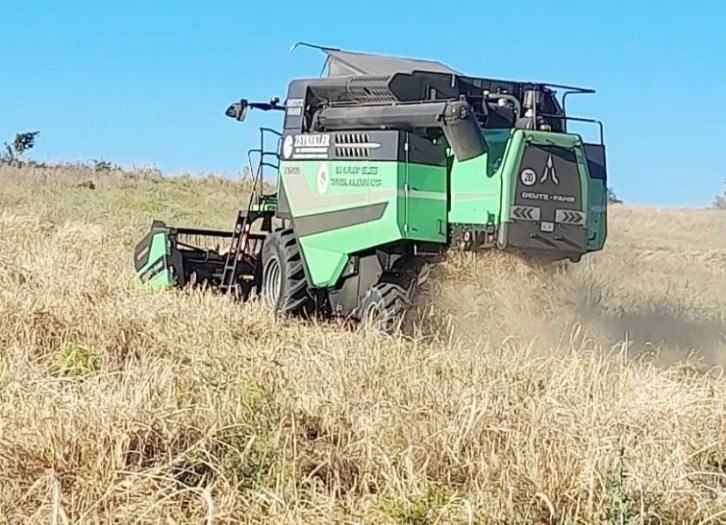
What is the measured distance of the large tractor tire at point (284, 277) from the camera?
1059cm

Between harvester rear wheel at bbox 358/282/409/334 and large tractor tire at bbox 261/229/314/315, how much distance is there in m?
1.39

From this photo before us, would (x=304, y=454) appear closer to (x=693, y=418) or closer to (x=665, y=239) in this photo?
(x=693, y=418)

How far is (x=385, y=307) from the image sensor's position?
29.5 ft

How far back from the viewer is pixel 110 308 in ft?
27.3

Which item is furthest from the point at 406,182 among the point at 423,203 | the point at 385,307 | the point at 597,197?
the point at 597,197

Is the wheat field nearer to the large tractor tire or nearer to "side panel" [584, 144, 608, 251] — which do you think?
"side panel" [584, 144, 608, 251]

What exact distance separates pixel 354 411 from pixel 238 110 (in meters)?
6.99

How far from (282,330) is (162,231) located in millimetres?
4008

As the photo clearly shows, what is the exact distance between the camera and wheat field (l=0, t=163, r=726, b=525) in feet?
13.9

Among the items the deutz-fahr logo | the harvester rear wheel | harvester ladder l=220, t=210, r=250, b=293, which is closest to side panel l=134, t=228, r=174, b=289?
harvester ladder l=220, t=210, r=250, b=293

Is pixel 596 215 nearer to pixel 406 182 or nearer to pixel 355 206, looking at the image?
pixel 406 182

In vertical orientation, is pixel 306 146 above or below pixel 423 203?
above

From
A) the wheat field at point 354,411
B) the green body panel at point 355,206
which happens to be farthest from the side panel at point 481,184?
the wheat field at point 354,411

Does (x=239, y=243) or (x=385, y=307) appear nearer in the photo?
(x=385, y=307)
